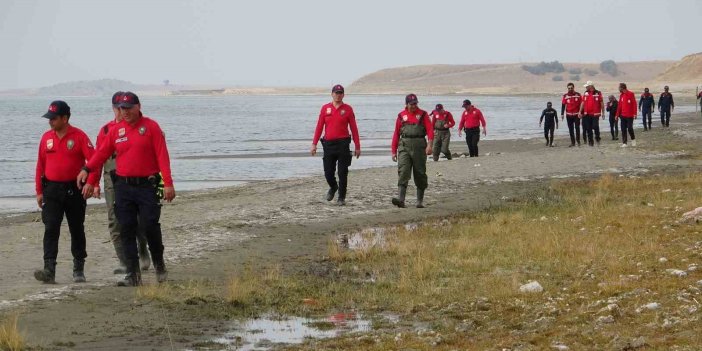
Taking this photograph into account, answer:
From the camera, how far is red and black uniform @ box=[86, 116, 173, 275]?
1052 centimetres

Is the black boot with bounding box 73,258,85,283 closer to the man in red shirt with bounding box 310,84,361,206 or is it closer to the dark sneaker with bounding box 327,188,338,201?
the man in red shirt with bounding box 310,84,361,206

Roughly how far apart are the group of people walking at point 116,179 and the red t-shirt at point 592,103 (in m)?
18.8

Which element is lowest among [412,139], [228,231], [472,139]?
[472,139]

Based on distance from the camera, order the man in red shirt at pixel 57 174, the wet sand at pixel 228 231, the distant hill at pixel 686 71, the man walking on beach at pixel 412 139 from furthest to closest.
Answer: the distant hill at pixel 686 71 → the man walking on beach at pixel 412 139 → the man in red shirt at pixel 57 174 → the wet sand at pixel 228 231

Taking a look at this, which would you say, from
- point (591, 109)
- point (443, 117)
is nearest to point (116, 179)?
point (443, 117)

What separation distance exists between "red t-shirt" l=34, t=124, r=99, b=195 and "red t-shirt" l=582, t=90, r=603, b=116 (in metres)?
19.2

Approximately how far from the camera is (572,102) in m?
29.4

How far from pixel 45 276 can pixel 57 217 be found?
0.57 metres

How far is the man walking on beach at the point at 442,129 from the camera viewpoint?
27359mm

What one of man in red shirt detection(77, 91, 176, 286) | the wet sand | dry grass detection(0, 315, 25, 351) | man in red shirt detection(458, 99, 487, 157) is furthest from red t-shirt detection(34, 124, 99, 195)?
man in red shirt detection(458, 99, 487, 157)

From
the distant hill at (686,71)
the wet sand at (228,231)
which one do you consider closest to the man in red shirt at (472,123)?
the wet sand at (228,231)

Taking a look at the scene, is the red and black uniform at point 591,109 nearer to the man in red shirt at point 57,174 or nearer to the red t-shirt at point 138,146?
the man in red shirt at point 57,174

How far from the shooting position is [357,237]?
48.3ft

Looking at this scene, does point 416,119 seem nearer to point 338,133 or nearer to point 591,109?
point 338,133
